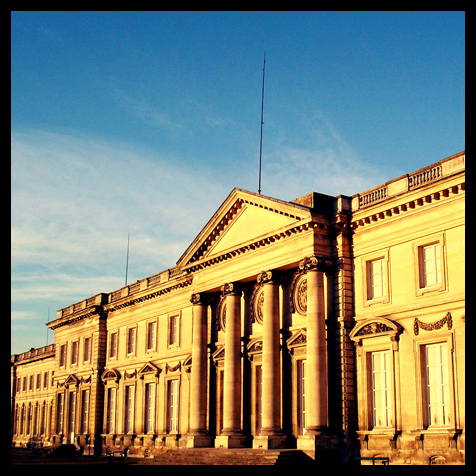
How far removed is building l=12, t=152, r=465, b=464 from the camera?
25.9 meters

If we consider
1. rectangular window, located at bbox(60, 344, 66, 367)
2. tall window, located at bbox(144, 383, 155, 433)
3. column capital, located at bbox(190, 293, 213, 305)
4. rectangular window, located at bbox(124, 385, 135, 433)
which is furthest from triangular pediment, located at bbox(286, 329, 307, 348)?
rectangular window, located at bbox(60, 344, 66, 367)

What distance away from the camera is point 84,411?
5394cm

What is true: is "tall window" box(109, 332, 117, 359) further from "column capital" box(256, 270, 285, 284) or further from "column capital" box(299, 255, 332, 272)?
"column capital" box(299, 255, 332, 272)

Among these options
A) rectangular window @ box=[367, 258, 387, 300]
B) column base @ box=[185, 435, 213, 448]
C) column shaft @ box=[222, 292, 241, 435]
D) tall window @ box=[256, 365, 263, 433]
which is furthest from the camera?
column base @ box=[185, 435, 213, 448]

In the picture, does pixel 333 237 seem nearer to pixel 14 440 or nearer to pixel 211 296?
pixel 211 296

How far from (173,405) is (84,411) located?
566 inches

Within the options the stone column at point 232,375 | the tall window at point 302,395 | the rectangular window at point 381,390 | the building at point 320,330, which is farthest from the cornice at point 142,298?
the rectangular window at point 381,390

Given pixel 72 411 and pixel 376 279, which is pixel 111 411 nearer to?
pixel 72 411

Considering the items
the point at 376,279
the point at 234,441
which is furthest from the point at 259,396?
the point at 376,279

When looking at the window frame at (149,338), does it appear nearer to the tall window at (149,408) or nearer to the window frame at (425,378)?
the tall window at (149,408)

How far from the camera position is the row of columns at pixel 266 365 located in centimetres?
2919

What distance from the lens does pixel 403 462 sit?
26.0 m

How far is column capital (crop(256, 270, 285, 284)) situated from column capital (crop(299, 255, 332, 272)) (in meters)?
2.35
